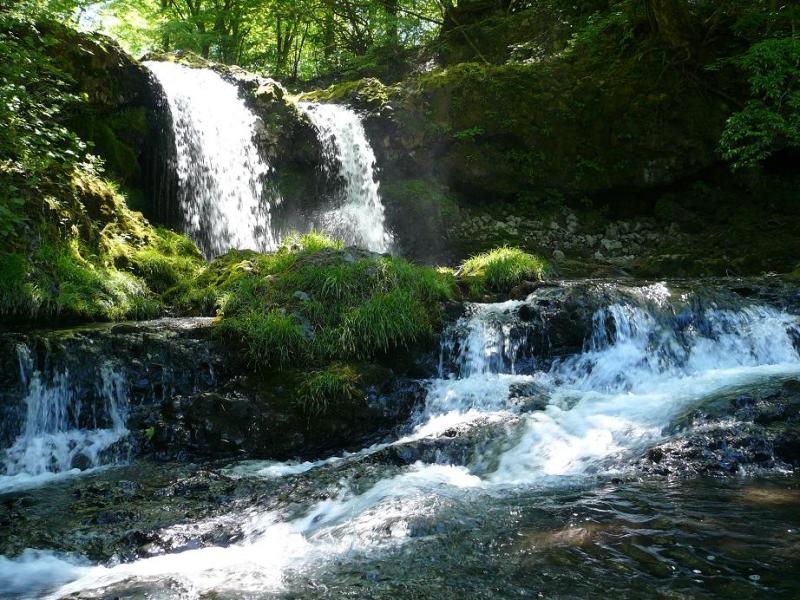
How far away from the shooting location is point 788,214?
13.3m

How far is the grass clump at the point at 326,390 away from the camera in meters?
6.34

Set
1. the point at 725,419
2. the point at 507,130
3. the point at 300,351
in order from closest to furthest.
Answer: the point at 725,419
the point at 300,351
the point at 507,130

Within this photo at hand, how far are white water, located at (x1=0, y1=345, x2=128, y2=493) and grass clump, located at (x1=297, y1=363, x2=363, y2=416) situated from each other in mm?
1844

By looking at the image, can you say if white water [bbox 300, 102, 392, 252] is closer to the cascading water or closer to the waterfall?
the waterfall

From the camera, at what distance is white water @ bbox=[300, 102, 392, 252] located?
13.5 m

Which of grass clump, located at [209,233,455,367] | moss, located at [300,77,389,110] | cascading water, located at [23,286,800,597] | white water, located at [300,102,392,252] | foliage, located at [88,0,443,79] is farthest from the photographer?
foliage, located at [88,0,443,79]

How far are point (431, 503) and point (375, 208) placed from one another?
33.7 feet

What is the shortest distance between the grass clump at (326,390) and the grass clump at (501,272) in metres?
3.08

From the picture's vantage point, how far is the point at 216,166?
40.4 ft

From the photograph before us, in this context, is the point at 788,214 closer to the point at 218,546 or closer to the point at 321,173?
the point at 321,173

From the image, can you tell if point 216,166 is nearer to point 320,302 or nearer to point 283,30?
point 320,302

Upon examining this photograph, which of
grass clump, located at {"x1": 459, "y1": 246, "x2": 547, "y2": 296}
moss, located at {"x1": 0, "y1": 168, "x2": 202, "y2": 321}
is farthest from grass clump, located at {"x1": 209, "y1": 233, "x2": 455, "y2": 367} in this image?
moss, located at {"x1": 0, "y1": 168, "x2": 202, "y2": 321}

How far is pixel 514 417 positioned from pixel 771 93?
30.6ft

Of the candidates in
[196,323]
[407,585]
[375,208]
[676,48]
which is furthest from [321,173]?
[407,585]
